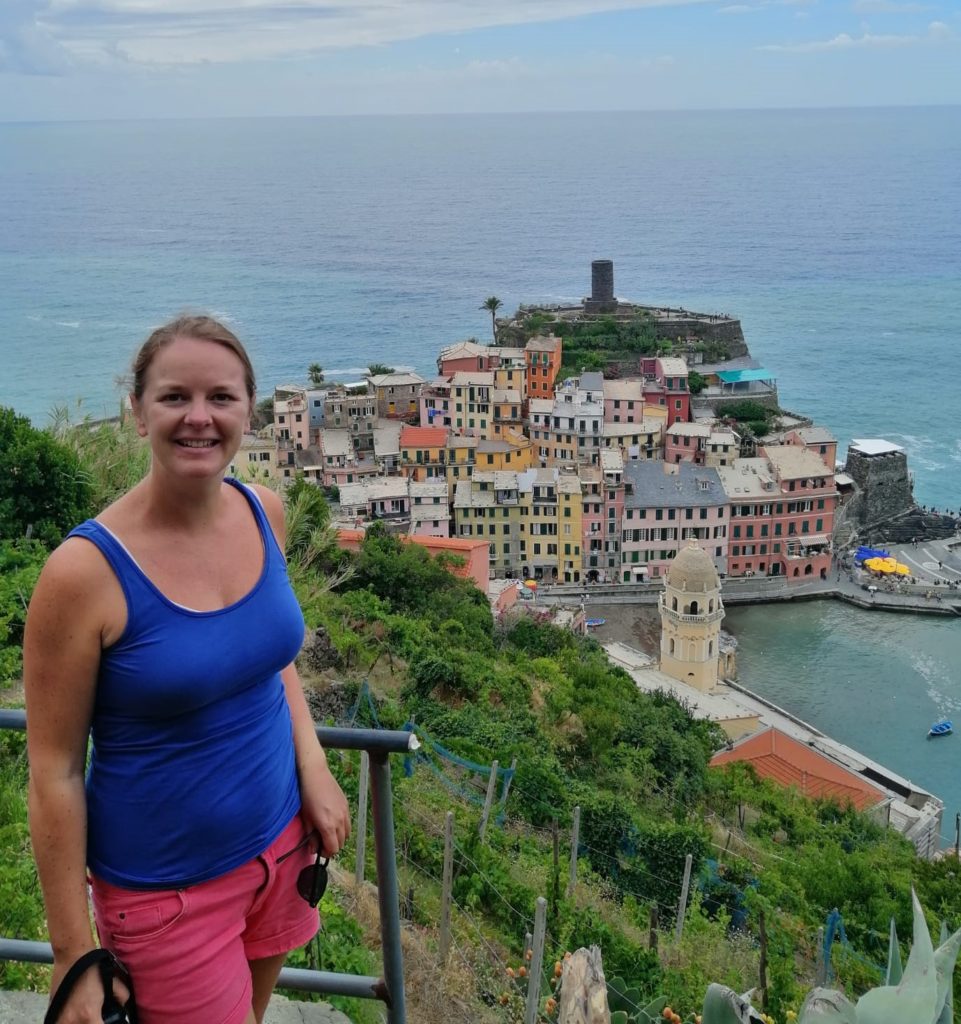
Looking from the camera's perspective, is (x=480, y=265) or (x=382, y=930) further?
(x=480, y=265)

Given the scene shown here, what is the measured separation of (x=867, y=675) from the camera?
1112 inches

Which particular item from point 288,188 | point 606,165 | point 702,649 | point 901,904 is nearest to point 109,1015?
point 901,904

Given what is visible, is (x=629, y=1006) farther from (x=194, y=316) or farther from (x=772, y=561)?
(x=772, y=561)

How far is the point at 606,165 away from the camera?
173875 millimetres

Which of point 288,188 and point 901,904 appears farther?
point 288,188

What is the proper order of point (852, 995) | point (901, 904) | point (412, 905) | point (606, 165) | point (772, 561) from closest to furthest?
point (412, 905) → point (852, 995) → point (901, 904) → point (772, 561) → point (606, 165)

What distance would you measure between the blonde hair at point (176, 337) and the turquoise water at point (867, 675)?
22.1m

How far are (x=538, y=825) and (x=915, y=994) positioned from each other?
27.2 ft

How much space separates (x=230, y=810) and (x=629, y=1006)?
2.90m

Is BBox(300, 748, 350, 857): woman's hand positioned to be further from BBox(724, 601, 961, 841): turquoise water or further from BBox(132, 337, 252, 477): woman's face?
BBox(724, 601, 961, 841): turquoise water

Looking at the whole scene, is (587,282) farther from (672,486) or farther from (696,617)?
(696,617)

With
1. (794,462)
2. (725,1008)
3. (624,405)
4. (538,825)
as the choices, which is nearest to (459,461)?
(624,405)

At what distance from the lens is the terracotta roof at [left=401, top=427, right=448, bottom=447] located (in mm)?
33781

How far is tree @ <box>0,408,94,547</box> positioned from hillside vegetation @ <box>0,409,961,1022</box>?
150 mm
